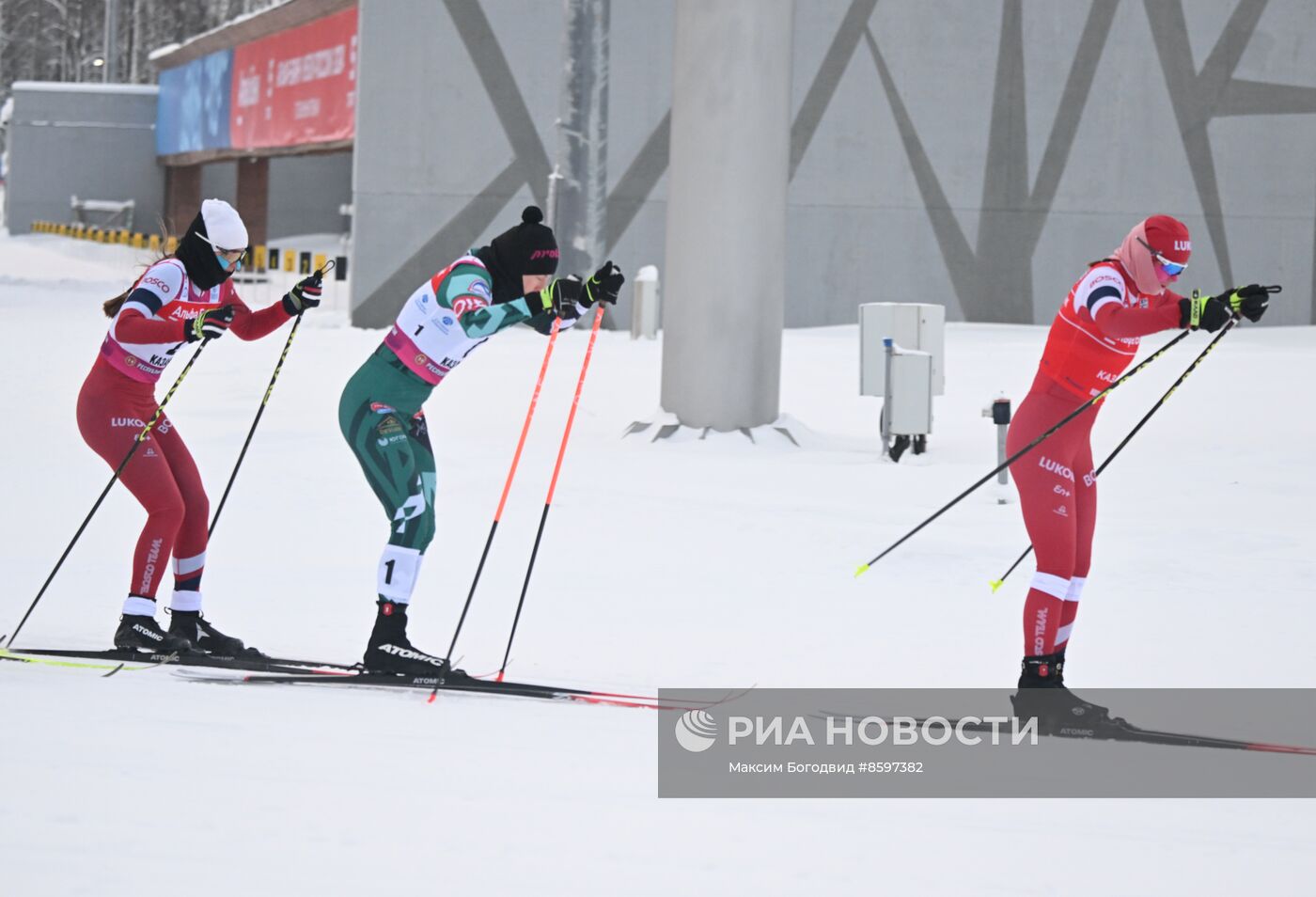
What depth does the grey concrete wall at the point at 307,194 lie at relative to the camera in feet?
133

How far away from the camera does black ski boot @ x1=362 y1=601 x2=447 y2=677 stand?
5746mm

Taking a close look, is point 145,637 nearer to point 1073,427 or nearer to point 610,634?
point 610,634

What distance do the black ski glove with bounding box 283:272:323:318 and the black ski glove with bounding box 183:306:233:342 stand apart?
229mm

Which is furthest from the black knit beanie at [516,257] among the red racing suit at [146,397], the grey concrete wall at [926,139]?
the grey concrete wall at [926,139]

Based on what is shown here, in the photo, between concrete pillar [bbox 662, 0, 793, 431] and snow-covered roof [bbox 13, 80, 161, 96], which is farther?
snow-covered roof [bbox 13, 80, 161, 96]

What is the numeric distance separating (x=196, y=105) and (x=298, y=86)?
9.54 metres

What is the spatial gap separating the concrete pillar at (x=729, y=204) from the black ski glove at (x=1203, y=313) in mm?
7288

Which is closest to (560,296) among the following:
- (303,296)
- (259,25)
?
(303,296)

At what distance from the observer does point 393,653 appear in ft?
18.9

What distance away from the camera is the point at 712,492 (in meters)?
10.6

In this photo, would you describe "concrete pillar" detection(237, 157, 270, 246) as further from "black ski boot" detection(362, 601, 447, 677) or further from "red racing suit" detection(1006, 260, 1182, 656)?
Result: "red racing suit" detection(1006, 260, 1182, 656)

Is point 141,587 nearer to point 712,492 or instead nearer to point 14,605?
point 14,605

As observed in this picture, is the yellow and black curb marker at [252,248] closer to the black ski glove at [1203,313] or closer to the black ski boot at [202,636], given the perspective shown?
the black ski boot at [202,636]

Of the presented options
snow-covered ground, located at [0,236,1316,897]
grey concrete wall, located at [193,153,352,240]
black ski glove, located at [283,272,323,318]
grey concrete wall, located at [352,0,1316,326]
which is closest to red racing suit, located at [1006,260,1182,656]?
snow-covered ground, located at [0,236,1316,897]
